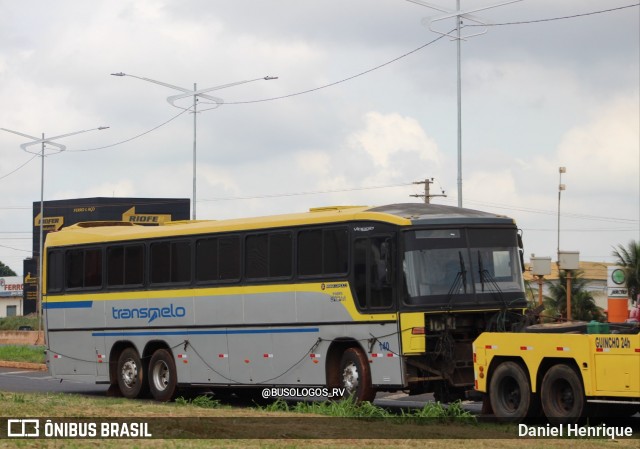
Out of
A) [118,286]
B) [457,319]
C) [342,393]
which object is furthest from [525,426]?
[118,286]

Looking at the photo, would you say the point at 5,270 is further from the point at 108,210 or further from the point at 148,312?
the point at 148,312

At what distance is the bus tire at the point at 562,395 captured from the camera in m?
17.9

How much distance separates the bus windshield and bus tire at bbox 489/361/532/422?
6.74 feet

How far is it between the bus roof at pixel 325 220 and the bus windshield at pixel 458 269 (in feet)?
0.95

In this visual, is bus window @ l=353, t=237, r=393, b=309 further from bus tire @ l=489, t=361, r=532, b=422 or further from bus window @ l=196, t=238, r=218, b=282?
bus window @ l=196, t=238, r=218, b=282

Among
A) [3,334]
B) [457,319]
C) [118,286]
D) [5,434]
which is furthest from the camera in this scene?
[3,334]

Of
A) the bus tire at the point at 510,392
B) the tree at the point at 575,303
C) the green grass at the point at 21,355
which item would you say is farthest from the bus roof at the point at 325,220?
the tree at the point at 575,303

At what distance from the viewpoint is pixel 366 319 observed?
21.8m

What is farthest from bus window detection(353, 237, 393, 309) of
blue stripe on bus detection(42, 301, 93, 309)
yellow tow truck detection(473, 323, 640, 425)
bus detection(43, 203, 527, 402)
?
blue stripe on bus detection(42, 301, 93, 309)

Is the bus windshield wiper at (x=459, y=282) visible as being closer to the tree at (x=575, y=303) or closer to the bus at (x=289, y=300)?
the bus at (x=289, y=300)

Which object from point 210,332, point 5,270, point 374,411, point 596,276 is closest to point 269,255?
point 210,332

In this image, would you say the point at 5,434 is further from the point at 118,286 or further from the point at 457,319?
the point at 118,286

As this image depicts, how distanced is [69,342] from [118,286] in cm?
220

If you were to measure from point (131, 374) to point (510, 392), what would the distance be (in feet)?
34.7
